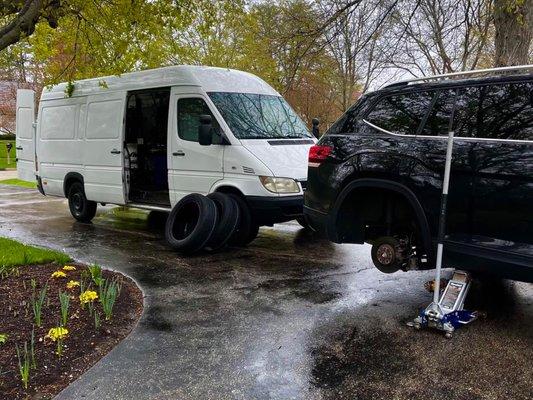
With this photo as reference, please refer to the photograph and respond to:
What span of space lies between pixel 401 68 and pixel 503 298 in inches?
739

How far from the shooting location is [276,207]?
6.78m

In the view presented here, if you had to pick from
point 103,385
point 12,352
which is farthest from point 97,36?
point 103,385

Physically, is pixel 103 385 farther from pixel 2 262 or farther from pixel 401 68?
pixel 401 68

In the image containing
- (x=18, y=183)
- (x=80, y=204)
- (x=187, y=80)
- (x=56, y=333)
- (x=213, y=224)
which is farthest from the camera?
(x=18, y=183)

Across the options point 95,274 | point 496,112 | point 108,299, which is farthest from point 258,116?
point 496,112

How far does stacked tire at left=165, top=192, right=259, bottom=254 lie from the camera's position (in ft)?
22.0

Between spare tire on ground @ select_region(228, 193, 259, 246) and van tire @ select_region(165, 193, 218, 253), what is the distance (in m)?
0.43

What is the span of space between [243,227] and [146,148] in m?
3.36

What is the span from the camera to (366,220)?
199 inches

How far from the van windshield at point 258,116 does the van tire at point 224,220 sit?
97cm

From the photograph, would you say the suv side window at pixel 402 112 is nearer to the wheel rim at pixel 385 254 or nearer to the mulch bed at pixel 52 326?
the wheel rim at pixel 385 254

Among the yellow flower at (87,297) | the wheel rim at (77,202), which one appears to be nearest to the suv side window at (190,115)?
the wheel rim at (77,202)

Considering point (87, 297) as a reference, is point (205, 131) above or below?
above

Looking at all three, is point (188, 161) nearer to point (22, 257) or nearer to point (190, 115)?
point (190, 115)
